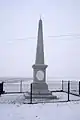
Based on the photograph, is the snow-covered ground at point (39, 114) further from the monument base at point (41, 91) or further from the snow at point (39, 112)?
the monument base at point (41, 91)

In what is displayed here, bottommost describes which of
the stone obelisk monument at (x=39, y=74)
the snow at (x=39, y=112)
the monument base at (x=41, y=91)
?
the snow at (x=39, y=112)

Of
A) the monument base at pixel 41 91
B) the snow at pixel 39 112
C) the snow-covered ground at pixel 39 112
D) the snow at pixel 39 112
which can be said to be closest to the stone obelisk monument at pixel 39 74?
the monument base at pixel 41 91

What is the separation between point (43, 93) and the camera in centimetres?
1215

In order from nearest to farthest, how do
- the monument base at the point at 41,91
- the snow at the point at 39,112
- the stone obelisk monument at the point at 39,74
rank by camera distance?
the snow at the point at 39,112, the monument base at the point at 41,91, the stone obelisk monument at the point at 39,74

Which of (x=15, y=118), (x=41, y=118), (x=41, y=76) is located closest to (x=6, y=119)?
(x=15, y=118)

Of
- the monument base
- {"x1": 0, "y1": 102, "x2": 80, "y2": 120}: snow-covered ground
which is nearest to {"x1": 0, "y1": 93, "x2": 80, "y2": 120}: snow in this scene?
{"x1": 0, "y1": 102, "x2": 80, "y2": 120}: snow-covered ground

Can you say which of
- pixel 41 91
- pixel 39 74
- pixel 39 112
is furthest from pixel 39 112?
pixel 39 74

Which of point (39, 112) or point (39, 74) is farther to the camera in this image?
point (39, 74)

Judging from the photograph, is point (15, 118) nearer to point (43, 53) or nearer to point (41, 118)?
point (41, 118)

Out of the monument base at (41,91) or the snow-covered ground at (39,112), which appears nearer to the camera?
the snow-covered ground at (39,112)

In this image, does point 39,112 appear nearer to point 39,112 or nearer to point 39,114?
point 39,112

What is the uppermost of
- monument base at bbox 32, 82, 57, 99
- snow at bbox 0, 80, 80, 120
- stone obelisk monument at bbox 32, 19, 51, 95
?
stone obelisk monument at bbox 32, 19, 51, 95

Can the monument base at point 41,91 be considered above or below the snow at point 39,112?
above

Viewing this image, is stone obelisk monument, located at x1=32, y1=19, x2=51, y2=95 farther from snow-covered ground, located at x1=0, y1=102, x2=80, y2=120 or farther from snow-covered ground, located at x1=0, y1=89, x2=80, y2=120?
snow-covered ground, located at x1=0, y1=102, x2=80, y2=120
